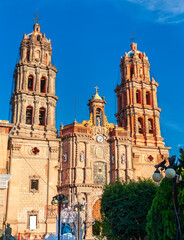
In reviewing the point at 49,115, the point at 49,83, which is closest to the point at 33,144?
the point at 49,115

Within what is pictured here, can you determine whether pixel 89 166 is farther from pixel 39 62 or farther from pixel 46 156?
pixel 39 62

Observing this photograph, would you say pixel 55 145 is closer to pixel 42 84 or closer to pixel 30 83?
pixel 42 84

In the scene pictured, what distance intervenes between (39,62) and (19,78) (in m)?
3.46

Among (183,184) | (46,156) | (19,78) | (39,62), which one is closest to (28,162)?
(46,156)

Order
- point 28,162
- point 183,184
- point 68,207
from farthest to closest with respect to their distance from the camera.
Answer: point 28,162 → point 68,207 → point 183,184

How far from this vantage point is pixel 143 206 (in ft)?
74.5

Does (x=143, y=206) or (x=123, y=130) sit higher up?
(x=123, y=130)

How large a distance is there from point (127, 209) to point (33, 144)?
49.9 feet

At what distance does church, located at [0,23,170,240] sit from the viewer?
31.3 m

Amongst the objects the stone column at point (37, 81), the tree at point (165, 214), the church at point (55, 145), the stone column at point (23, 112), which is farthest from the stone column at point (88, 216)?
the tree at point (165, 214)

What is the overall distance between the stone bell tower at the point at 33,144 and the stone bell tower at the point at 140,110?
10193 millimetres

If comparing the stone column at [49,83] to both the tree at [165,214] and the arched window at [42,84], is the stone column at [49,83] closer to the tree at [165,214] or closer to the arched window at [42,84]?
the arched window at [42,84]

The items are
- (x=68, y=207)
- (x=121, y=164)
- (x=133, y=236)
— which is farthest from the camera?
(x=121, y=164)

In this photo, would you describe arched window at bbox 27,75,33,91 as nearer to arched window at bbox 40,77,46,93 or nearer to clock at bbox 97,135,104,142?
arched window at bbox 40,77,46,93
